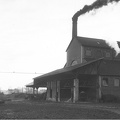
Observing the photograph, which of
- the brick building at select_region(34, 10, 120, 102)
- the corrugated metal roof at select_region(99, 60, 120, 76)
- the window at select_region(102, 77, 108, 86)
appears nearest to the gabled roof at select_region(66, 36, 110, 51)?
the brick building at select_region(34, 10, 120, 102)

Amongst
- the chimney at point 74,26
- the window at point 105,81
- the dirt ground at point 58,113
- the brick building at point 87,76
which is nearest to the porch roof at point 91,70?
the brick building at point 87,76

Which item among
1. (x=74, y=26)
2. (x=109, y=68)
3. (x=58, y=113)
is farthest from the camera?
(x=74, y=26)

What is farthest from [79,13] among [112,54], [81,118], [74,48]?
[81,118]

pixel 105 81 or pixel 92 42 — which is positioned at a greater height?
pixel 92 42

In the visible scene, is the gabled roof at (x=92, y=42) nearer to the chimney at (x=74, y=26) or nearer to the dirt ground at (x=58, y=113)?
the chimney at (x=74, y=26)

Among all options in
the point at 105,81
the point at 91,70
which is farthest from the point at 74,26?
the point at 91,70

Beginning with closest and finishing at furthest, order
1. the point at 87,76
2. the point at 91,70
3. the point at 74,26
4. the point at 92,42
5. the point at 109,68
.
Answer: the point at 91,70 < the point at 87,76 < the point at 109,68 < the point at 92,42 < the point at 74,26

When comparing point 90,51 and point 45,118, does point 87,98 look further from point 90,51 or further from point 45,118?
point 45,118

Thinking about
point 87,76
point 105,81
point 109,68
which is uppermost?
point 109,68

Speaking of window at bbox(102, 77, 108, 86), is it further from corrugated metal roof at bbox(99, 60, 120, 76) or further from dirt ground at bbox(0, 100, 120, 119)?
dirt ground at bbox(0, 100, 120, 119)

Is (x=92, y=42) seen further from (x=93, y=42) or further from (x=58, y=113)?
(x=58, y=113)

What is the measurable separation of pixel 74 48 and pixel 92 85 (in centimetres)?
1120

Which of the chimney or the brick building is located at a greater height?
→ the chimney

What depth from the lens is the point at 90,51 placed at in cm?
4428
